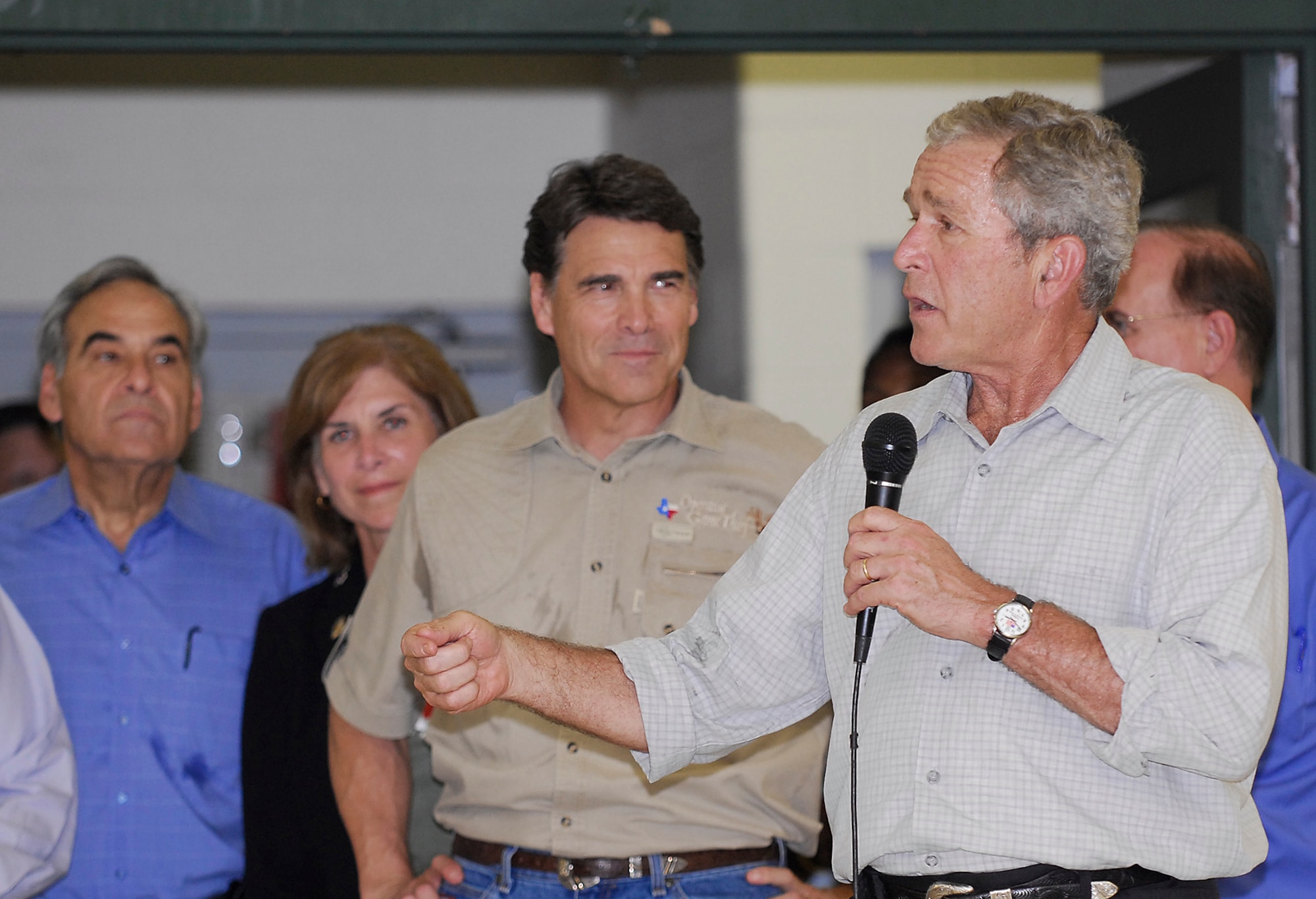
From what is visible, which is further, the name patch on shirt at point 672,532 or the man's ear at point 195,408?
the man's ear at point 195,408

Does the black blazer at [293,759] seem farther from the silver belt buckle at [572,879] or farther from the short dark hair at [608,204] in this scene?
the short dark hair at [608,204]

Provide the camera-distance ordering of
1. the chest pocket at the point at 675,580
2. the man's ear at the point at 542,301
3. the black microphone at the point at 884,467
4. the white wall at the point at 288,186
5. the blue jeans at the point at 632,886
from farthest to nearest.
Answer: the white wall at the point at 288,186, the man's ear at the point at 542,301, the chest pocket at the point at 675,580, the blue jeans at the point at 632,886, the black microphone at the point at 884,467

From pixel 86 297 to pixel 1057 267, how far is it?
2.47m

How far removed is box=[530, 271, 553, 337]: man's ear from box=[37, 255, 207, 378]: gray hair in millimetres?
1062

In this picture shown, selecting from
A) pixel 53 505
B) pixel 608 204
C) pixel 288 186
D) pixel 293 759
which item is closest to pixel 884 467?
pixel 608 204

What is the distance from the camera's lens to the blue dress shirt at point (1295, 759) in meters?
2.48

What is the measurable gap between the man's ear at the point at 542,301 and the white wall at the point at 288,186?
12.3 ft

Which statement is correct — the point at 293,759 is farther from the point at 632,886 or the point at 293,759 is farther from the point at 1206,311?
the point at 1206,311

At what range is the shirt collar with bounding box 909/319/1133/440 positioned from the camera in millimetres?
1799

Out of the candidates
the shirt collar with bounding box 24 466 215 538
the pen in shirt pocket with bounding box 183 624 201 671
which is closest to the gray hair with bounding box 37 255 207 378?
the shirt collar with bounding box 24 466 215 538

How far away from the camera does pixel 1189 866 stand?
5.41 ft

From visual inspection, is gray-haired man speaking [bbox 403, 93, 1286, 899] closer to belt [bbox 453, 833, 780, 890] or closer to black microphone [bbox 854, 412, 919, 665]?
black microphone [bbox 854, 412, 919, 665]

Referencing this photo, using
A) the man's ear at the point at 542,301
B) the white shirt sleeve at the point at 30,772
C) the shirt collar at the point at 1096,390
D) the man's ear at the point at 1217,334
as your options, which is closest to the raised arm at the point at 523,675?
the shirt collar at the point at 1096,390

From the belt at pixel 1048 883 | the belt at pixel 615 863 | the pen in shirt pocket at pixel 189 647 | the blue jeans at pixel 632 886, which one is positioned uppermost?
the pen in shirt pocket at pixel 189 647
